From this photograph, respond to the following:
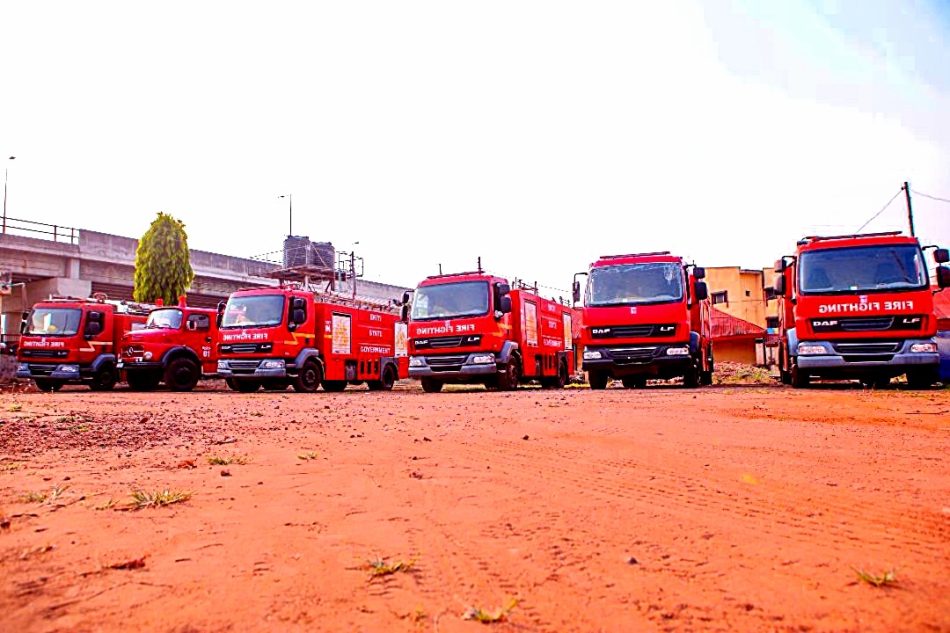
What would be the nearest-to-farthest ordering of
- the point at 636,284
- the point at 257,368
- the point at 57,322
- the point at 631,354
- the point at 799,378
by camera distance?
the point at 799,378, the point at 631,354, the point at 636,284, the point at 257,368, the point at 57,322

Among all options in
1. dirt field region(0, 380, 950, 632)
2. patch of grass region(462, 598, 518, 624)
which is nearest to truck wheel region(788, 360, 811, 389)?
dirt field region(0, 380, 950, 632)

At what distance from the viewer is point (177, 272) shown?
26.5 meters

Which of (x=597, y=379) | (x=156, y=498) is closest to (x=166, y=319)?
(x=597, y=379)

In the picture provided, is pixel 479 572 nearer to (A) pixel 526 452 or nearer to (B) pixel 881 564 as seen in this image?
(B) pixel 881 564

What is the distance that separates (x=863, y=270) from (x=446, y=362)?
8.57 metres

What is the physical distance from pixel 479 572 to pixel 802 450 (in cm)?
379

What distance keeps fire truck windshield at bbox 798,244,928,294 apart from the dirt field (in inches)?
274

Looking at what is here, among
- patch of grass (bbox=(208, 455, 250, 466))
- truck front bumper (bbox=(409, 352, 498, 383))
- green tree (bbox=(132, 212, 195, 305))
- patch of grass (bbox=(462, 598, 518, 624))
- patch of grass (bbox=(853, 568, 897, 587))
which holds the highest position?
green tree (bbox=(132, 212, 195, 305))

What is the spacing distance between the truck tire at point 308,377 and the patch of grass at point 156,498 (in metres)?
12.8

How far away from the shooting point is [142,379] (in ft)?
63.4

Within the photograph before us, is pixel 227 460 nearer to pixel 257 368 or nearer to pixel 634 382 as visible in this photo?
pixel 257 368

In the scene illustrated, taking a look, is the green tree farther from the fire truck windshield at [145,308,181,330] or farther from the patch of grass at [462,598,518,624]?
the patch of grass at [462,598,518,624]

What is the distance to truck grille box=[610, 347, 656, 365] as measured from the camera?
1435cm

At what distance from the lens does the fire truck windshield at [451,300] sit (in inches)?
614
